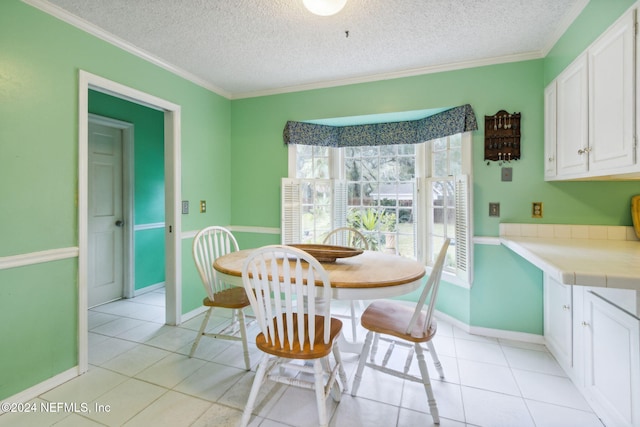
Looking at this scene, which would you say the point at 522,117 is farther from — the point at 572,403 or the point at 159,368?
the point at 159,368

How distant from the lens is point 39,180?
1829 millimetres

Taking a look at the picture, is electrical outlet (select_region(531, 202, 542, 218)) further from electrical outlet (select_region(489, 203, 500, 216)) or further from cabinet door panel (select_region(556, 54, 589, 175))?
cabinet door panel (select_region(556, 54, 589, 175))

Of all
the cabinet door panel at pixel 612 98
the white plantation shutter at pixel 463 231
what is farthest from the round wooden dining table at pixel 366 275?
the cabinet door panel at pixel 612 98

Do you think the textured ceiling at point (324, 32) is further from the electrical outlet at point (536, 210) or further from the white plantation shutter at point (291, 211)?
the electrical outlet at point (536, 210)

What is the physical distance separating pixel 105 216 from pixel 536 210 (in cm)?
433

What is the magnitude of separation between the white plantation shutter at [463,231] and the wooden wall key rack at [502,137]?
0.33 meters

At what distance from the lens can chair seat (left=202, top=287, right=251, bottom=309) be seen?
2082 mm

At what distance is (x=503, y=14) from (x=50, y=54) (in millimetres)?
2933

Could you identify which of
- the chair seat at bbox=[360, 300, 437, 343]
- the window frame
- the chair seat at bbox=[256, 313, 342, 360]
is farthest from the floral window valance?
the chair seat at bbox=[256, 313, 342, 360]

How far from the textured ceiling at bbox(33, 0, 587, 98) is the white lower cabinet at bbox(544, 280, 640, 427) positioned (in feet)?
5.88

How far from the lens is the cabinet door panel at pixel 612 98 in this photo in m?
1.44

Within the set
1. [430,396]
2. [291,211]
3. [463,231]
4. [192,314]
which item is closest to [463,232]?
[463,231]

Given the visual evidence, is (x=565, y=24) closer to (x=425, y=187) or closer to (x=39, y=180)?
(x=425, y=187)

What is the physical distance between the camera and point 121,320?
2.89 metres
